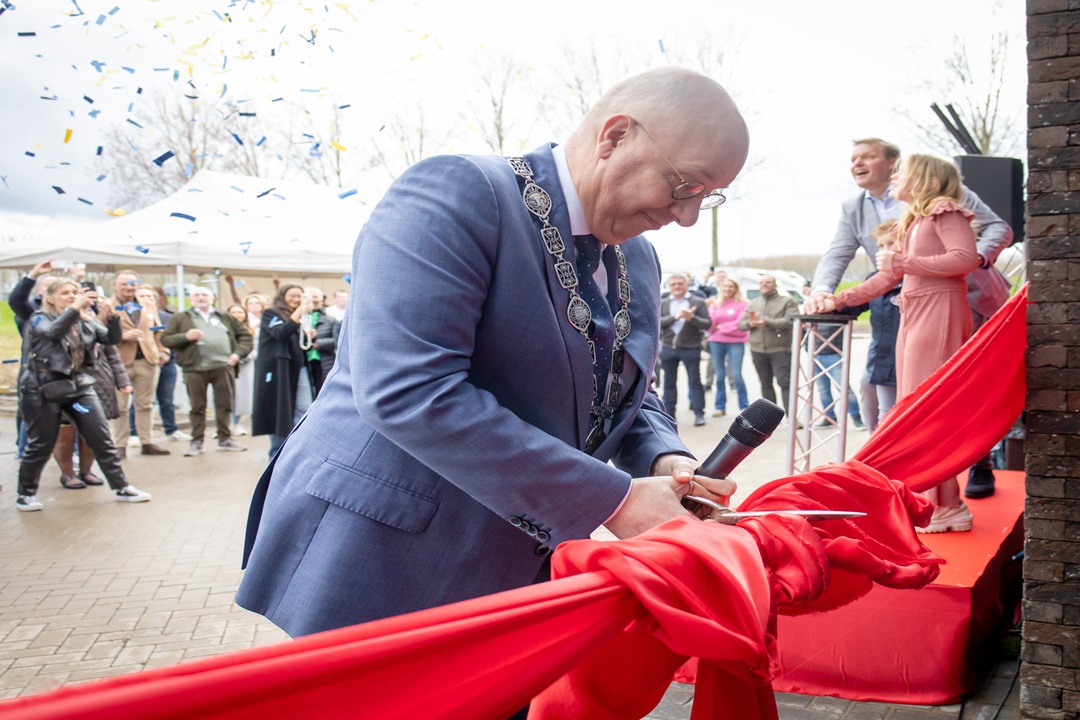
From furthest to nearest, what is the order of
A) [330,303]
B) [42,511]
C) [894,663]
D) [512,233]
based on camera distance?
[330,303]
[42,511]
[894,663]
[512,233]

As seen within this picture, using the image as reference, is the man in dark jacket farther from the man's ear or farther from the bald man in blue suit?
the man's ear

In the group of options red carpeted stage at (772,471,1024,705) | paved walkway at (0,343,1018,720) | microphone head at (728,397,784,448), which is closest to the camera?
microphone head at (728,397,784,448)

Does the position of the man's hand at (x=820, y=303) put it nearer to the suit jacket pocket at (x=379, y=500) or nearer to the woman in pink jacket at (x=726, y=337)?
the suit jacket pocket at (x=379, y=500)

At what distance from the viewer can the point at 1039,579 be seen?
9.28ft

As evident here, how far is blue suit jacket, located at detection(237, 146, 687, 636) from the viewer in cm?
139

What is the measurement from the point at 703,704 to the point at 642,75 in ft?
3.72

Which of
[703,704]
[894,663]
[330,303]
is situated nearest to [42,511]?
[894,663]

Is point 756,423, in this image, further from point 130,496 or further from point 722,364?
point 722,364

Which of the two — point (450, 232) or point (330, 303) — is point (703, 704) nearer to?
point (450, 232)

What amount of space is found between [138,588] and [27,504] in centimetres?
277

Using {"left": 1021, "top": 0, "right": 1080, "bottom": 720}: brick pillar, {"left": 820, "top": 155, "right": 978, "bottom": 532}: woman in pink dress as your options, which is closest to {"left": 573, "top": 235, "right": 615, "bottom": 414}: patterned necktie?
{"left": 1021, "top": 0, "right": 1080, "bottom": 720}: brick pillar

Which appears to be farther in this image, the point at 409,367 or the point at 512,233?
the point at 512,233

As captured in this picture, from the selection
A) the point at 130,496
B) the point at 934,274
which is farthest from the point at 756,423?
the point at 130,496

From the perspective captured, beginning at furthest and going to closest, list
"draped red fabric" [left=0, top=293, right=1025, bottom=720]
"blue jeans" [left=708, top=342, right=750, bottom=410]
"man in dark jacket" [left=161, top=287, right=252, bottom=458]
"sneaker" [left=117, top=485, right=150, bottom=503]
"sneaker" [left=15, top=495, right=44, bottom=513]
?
"blue jeans" [left=708, top=342, right=750, bottom=410]
"man in dark jacket" [left=161, top=287, right=252, bottom=458]
"sneaker" [left=117, top=485, right=150, bottom=503]
"sneaker" [left=15, top=495, right=44, bottom=513]
"draped red fabric" [left=0, top=293, right=1025, bottom=720]
